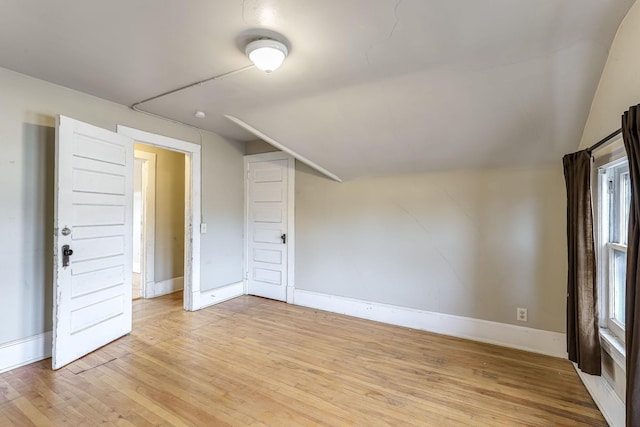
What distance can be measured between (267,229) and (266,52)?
2.91 meters

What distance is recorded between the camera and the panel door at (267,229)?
428 centimetres

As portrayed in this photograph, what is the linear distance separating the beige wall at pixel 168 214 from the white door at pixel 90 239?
1.58 metres

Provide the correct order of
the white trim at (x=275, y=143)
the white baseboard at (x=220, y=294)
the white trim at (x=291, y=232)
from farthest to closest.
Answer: the white trim at (x=291, y=232) < the white baseboard at (x=220, y=294) < the white trim at (x=275, y=143)

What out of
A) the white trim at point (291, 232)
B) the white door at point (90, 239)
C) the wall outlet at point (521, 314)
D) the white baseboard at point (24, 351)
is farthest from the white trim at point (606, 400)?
the white baseboard at point (24, 351)

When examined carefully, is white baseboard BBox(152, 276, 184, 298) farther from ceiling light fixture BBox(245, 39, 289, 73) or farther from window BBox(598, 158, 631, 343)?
window BBox(598, 158, 631, 343)

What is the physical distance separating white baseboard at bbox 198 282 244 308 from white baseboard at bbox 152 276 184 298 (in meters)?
1.09

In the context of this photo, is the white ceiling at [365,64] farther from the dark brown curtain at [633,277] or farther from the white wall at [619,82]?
the dark brown curtain at [633,277]

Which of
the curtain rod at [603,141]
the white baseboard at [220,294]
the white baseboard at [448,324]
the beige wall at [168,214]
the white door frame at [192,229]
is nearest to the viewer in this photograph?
the curtain rod at [603,141]

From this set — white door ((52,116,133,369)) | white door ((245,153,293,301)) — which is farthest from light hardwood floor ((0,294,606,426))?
white door ((245,153,293,301))

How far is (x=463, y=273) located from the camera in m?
3.08

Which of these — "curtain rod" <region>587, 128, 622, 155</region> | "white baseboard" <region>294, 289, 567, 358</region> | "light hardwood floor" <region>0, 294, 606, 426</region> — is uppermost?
"curtain rod" <region>587, 128, 622, 155</region>

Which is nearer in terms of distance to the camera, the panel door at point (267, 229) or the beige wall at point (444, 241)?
the beige wall at point (444, 241)

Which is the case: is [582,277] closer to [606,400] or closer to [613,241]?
[613,241]

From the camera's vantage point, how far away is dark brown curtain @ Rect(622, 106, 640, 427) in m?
1.31
